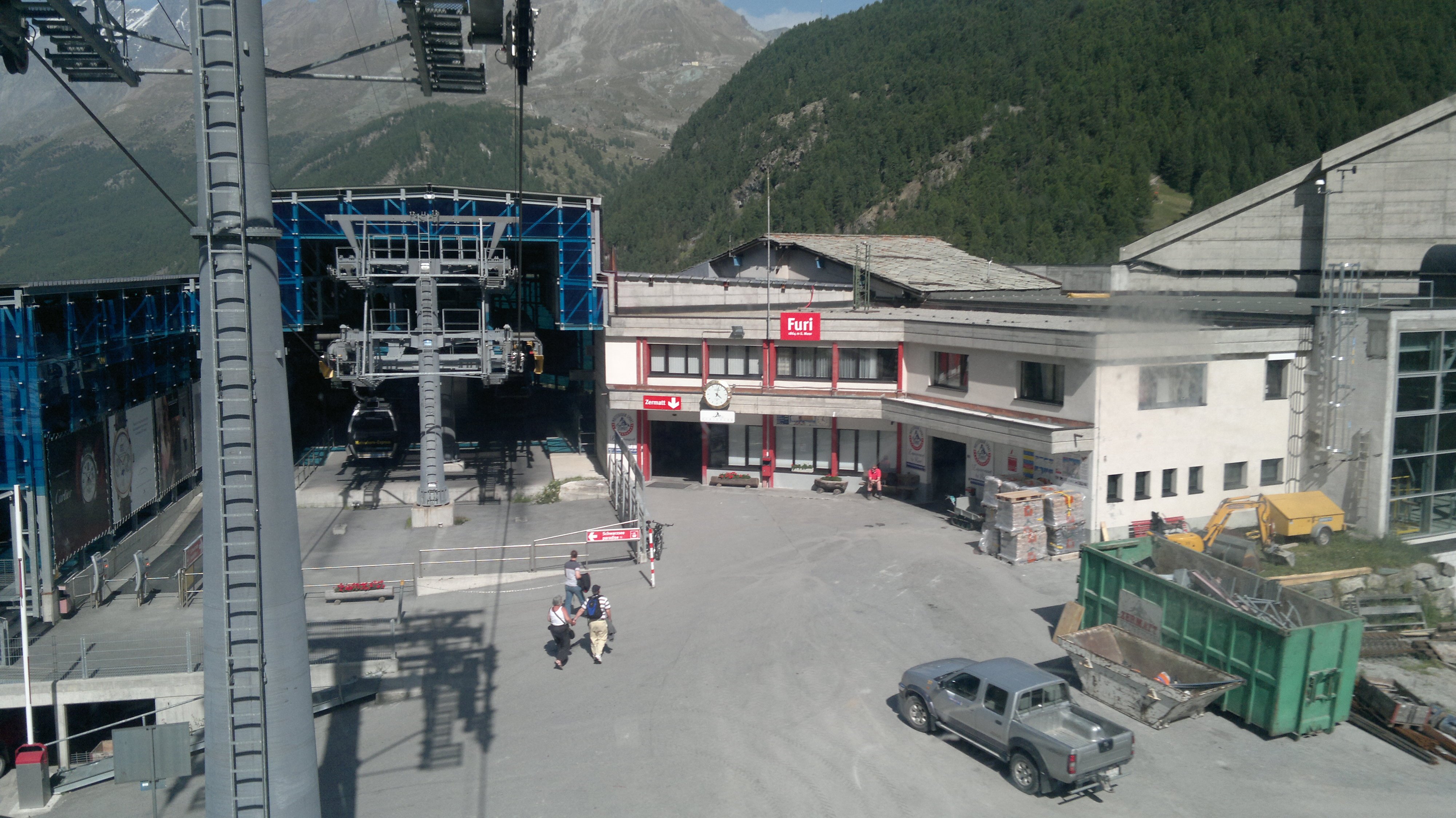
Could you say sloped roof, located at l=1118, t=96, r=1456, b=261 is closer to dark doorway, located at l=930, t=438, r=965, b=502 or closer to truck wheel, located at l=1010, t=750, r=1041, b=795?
dark doorway, located at l=930, t=438, r=965, b=502

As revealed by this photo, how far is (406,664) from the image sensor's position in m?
17.2

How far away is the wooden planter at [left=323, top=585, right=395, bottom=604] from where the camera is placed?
67.3 feet

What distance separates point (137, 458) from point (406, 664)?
13737mm

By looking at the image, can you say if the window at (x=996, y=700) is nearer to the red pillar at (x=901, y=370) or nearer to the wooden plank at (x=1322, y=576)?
the wooden plank at (x=1322, y=576)

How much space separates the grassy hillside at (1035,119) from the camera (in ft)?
227

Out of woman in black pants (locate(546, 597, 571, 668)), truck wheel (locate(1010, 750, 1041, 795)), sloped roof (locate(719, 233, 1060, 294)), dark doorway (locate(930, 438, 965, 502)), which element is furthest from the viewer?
sloped roof (locate(719, 233, 1060, 294))

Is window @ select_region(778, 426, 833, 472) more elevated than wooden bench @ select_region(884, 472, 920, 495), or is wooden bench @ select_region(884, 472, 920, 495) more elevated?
window @ select_region(778, 426, 833, 472)

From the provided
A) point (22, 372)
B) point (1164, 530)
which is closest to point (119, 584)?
point (22, 372)

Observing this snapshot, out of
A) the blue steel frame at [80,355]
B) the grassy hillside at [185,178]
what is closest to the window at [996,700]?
the blue steel frame at [80,355]

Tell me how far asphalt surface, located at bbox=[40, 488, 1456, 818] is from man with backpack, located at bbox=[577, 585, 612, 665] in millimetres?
339

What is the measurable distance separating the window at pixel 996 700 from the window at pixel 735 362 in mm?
18750

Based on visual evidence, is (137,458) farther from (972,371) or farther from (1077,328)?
(1077,328)

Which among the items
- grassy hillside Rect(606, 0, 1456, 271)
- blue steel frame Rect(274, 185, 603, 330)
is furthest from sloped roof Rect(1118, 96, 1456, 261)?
grassy hillside Rect(606, 0, 1456, 271)

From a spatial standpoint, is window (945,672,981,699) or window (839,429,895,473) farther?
window (839,429,895,473)
